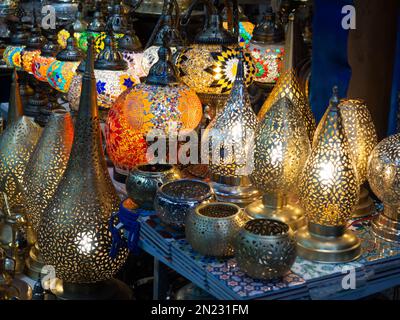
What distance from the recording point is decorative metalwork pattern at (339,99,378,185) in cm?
129

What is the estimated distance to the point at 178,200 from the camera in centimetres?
123

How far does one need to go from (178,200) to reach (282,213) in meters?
0.21

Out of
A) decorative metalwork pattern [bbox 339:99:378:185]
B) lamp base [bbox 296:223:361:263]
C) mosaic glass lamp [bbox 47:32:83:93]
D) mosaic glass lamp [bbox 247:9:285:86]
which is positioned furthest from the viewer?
mosaic glass lamp [bbox 47:32:83:93]

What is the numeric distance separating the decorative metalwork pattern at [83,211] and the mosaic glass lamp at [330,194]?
0.43m

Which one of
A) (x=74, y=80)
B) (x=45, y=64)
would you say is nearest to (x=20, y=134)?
(x=74, y=80)

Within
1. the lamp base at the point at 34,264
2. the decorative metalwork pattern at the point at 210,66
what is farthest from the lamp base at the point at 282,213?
the lamp base at the point at 34,264

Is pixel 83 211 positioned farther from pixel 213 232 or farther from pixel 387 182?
pixel 387 182

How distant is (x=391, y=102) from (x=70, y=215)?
0.87 metres

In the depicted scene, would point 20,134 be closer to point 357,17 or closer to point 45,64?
point 45,64

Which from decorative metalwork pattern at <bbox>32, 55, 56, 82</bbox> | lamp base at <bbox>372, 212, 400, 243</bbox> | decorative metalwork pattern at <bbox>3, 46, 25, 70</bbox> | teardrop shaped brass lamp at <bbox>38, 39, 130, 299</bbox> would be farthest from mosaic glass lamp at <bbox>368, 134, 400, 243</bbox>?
decorative metalwork pattern at <bbox>3, 46, 25, 70</bbox>

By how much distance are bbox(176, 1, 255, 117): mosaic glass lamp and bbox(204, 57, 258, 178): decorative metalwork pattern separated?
228 millimetres

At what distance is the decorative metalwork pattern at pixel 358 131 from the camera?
1.29 metres

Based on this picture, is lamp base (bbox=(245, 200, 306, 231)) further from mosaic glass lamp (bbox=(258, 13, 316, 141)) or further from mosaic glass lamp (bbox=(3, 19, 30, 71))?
mosaic glass lamp (bbox=(3, 19, 30, 71))

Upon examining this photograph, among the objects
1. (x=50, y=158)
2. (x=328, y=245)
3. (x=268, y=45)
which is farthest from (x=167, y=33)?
(x=328, y=245)
